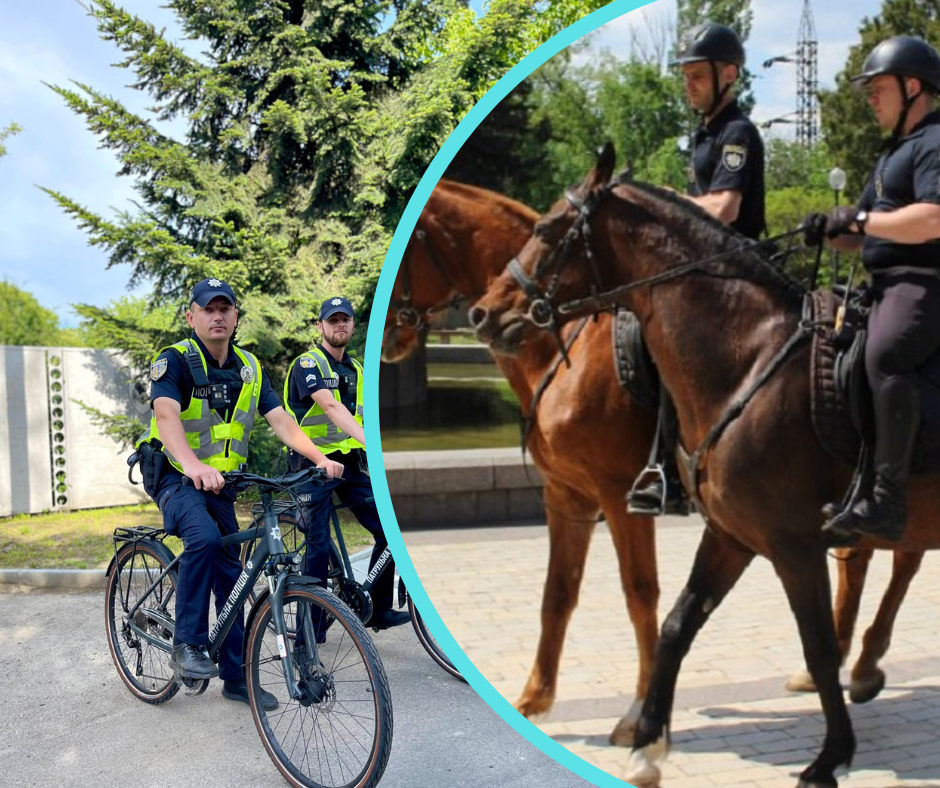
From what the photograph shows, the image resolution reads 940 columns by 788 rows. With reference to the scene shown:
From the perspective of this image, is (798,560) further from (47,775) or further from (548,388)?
(47,775)

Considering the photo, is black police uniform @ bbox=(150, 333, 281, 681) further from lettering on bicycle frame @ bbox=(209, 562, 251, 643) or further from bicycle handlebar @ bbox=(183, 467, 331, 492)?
bicycle handlebar @ bbox=(183, 467, 331, 492)

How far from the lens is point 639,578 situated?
258 centimetres

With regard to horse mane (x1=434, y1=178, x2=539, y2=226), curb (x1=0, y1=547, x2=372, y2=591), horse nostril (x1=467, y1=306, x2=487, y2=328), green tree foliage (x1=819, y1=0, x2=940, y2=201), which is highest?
green tree foliage (x1=819, y1=0, x2=940, y2=201)

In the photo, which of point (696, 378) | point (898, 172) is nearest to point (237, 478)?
point (696, 378)

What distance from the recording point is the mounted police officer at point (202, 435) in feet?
13.3

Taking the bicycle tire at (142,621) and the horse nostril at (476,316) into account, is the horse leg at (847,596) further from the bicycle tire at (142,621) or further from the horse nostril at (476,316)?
the bicycle tire at (142,621)

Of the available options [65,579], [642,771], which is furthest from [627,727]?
[65,579]

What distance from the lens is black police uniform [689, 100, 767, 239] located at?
7.61 feet

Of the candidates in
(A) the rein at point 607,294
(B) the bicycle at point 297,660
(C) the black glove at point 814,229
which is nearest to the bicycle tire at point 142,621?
(B) the bicycle at point 297,660

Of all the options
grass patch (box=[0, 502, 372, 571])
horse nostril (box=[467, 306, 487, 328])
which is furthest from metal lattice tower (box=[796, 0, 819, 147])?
grass patch (box=[0, 502, 372, 571])

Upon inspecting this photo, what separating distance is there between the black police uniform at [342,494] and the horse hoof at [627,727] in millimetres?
2406

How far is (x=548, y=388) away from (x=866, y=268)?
805 mm

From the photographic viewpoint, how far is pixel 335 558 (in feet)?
16.5

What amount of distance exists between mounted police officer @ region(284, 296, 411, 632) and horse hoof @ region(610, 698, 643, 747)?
241 centimetres
